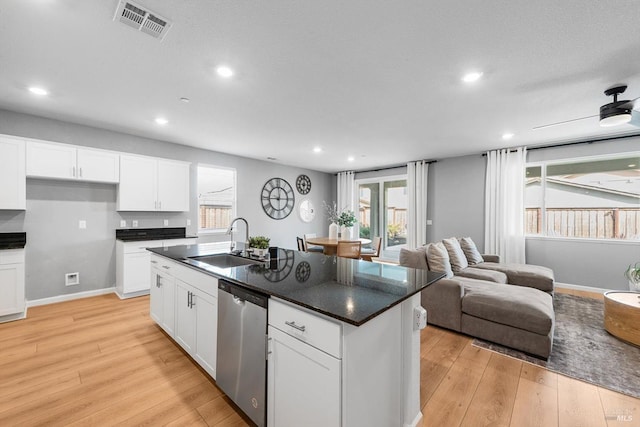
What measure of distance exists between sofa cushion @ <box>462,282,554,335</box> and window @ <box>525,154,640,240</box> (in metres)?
2.81

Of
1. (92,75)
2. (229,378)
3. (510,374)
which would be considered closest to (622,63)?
(510,374)

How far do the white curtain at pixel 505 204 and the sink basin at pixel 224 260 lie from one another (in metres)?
4.92

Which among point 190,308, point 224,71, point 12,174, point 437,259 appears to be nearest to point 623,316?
point 437,259

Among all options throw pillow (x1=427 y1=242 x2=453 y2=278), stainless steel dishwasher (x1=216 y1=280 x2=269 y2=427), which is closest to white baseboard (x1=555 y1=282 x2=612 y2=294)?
throw pillow (x1=427 y1=242 x2=453 y2=278)

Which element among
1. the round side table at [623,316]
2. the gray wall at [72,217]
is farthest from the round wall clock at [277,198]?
the round side table at [623,316]

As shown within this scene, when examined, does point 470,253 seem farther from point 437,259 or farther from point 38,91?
point 38,91

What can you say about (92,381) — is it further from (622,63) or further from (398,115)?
(622,63)

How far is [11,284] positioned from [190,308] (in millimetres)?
2654

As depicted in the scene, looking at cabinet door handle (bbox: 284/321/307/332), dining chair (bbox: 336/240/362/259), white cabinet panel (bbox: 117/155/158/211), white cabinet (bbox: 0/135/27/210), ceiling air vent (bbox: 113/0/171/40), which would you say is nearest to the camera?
cabinet door handle (bbox: 284/321/307/332)

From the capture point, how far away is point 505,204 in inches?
197

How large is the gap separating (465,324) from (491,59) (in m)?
2.55

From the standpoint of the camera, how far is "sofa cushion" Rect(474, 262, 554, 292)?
3.62 metres

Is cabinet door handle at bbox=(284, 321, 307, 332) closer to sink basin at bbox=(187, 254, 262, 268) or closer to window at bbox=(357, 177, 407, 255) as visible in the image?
sink basin at bbox=(187, 254, 262, 268)

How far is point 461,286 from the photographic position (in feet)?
9.33
